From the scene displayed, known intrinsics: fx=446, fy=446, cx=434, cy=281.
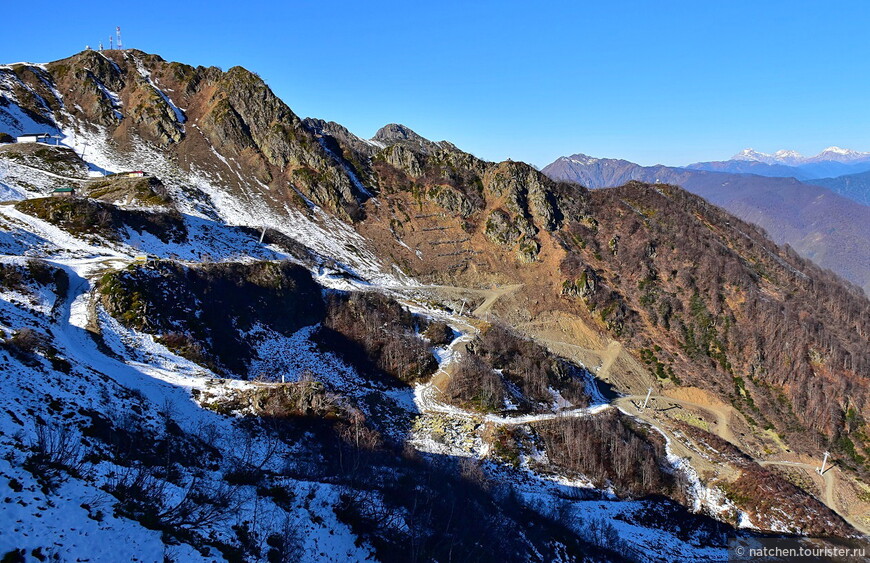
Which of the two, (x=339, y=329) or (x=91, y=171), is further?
(x=91, y=171)

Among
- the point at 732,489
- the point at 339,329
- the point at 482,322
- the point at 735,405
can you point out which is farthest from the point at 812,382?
the point at 339,329

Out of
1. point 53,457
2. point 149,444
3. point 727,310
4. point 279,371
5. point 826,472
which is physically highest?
point 53,457

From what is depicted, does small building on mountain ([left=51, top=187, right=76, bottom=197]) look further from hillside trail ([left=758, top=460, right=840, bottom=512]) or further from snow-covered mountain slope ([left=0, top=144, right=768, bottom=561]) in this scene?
hillside trail ([left=758, top=460, right=840, bottom=512])

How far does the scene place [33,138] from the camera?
62.5m

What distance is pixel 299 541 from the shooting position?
1452cm

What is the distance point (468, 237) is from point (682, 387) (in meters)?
40.5

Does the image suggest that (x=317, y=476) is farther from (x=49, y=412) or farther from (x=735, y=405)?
(x=735, y=405)

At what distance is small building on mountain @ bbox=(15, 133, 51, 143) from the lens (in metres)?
62.0

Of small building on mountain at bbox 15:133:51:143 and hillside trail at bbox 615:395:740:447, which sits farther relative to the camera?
small building on mountain at bbox 15:133:51:143

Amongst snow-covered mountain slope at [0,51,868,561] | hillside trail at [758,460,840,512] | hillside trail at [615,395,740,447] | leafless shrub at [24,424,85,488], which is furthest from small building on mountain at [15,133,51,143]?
hillside trail at [758,460,840,512]

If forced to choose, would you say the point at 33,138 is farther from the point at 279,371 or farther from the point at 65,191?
the point at 279,371

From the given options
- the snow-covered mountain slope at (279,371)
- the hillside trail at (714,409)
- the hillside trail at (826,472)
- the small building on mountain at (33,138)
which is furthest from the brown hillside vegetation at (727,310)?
the small building on mountain at (33,138)

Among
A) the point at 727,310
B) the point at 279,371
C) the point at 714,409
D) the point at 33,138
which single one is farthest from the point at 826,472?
the point at 33,138

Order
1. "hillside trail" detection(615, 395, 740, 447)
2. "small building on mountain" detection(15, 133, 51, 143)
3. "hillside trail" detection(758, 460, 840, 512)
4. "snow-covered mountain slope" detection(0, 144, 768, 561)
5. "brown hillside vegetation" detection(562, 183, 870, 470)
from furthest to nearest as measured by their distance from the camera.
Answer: "small building on mountain" detection(15, 133, 51, 143), "brown hillside vegetation" detection(562, 183, 870, 470), "hillside trail" detection(615, 395, 740, 447), "hillside trail" detection(758, 460, 840, 512), "snow-covered mountain slope" detection(0, 144, 768, 561)
